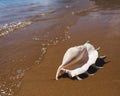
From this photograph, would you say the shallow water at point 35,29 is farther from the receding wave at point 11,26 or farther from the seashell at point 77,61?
the seashell at point 77,61

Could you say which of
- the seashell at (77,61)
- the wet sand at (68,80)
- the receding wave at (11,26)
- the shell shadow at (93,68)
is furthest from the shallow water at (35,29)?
the shell shadow at (93,68)

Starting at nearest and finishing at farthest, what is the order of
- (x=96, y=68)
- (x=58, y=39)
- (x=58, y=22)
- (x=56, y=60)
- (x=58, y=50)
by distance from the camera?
(x=96, y=68)
(x=56, y=60)
(x=58, y=50)
(x=58, y=39)
(x=58, y=22)

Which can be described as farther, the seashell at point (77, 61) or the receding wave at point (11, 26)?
the receding wave at point (11, 26)

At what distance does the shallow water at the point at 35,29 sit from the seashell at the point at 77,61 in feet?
3.05

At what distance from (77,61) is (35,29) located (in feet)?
12.8

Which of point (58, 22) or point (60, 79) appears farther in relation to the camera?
point (58, 22)

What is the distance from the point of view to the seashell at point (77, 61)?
5324 millimetres

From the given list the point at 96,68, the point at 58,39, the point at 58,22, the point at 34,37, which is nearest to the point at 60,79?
the point at 96,68

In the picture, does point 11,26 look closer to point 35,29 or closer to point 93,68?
point 35,29

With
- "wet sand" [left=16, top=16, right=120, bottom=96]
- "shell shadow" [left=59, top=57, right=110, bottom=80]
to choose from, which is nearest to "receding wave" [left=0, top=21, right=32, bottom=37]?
"wet sand" [left=16, top=16, right=120, bottom=96]

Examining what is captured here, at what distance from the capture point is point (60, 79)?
17.6 ft

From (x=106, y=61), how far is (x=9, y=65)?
2.23m

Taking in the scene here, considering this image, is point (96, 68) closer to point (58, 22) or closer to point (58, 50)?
point (58, 50)

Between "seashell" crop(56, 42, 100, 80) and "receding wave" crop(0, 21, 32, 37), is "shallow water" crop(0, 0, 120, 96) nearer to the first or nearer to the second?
"receding wave" crop(0, 21, 32, 37)
